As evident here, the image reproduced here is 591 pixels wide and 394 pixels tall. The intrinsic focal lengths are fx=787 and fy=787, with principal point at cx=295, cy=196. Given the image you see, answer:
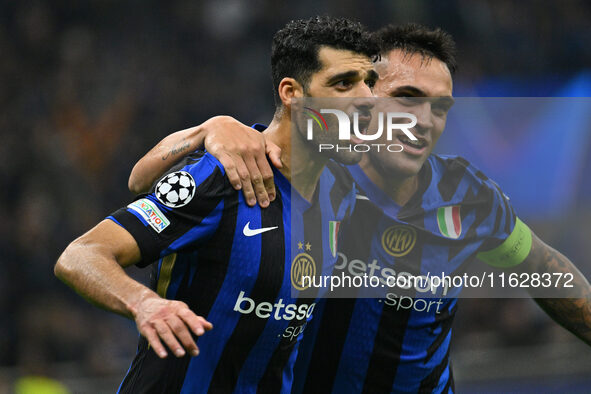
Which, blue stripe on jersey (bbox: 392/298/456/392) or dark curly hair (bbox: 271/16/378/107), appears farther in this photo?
blue stripe on jersey (bbox: 392/298/456/392)

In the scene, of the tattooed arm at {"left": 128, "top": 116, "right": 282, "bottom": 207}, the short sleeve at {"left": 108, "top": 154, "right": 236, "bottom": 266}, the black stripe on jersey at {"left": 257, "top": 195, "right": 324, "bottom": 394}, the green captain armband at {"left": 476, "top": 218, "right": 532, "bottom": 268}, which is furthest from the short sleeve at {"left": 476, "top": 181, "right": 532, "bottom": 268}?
the short sleeve at {"left": 108, "top": 154, "right": 236, "bottom": 266}

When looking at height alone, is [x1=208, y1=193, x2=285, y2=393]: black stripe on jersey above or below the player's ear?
below

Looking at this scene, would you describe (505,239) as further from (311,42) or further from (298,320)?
(311,42)

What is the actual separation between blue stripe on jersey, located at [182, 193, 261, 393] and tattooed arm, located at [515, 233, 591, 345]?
1542 mm

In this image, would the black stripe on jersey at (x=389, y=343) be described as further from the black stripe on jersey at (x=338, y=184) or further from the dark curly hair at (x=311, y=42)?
the dark curly hair at (x=311, y=42)

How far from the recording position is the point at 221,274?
8.80 ft

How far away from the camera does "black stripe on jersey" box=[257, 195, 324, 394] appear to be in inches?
112

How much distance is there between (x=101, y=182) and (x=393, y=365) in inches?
182

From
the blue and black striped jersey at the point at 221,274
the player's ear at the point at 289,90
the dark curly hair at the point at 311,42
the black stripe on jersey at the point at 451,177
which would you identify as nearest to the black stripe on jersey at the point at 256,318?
the blue and black striped jersey at the point at 221,274

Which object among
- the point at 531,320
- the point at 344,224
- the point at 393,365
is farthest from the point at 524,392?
the point at 344,224

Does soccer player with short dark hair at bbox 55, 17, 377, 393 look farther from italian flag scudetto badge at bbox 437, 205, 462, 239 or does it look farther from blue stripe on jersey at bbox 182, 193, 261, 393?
italian flag scudetto badge at bbox 437, 205, 462, 239

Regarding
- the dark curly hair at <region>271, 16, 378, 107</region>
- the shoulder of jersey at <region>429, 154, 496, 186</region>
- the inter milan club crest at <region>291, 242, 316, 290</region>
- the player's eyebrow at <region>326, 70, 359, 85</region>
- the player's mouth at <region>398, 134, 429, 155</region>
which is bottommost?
the inter milan club crest at <region>291, 242, 316, 290</region>

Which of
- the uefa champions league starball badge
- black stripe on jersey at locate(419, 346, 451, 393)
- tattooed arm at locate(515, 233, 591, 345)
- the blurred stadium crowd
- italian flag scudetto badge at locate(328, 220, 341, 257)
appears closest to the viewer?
the uefa champions league starball badge

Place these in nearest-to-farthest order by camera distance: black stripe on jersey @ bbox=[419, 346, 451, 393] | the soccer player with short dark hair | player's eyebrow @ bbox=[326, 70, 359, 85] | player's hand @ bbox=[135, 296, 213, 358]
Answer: player's hand @ bbox=[135, 296, 213, 358], the soccer player with short dark hair, player's eyebrow @ bbox=[326, 70, 359, 85], black stripe on jersey @ bbox=[419, 346, 451, 393]
